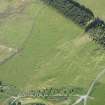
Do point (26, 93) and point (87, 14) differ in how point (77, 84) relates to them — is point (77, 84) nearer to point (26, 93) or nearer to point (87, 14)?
point (26, 93)

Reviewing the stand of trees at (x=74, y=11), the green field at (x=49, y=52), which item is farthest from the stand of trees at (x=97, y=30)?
the stand of trees at (x=74, y=11)

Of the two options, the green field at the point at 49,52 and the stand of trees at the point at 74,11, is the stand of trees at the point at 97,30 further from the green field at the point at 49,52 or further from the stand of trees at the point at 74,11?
the stand of trees at the point at 74,11

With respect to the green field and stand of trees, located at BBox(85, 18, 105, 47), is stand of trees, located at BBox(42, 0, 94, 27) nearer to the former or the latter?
the green field

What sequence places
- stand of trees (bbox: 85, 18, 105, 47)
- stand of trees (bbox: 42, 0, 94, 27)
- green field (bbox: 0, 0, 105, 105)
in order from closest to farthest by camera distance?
green field (bbox: 0, 0, 105, 105), stand of trees (bbox: 85, 18, 105, 47), stand of trees (bbox: 42, 0, 94, 27)

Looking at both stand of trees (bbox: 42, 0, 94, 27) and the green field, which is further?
stand of trees (bbox: 42, 0, 94, 27)

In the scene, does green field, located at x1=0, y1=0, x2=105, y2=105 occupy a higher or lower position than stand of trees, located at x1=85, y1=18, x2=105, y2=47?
lower

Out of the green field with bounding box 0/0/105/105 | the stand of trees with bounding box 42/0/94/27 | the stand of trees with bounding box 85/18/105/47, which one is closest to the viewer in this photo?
the green field with bounding box 0/0/105/105

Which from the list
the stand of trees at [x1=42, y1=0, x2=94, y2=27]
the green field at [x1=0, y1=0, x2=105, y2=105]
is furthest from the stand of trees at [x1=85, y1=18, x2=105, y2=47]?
the stand of trees at [x1=42, y1=0, x2=94, y2=27]
